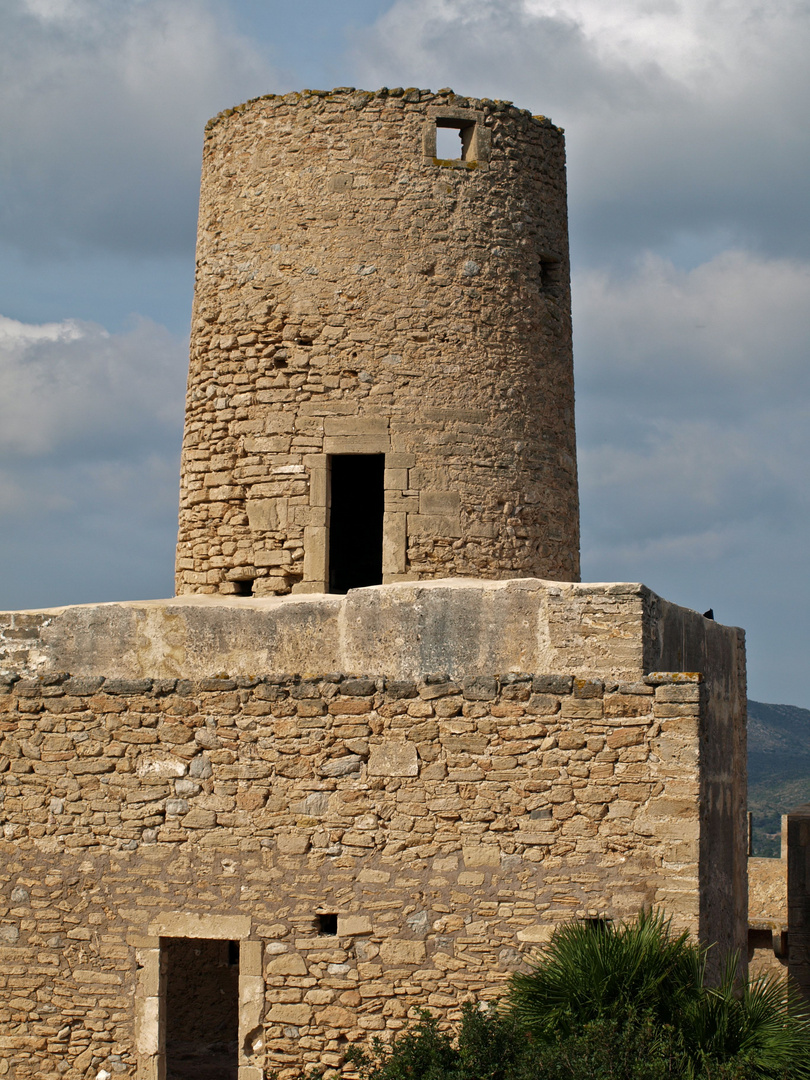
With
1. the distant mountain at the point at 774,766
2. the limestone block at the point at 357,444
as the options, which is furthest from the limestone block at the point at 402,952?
the distant mountain at the point at 774,766

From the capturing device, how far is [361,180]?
1021 centimetres

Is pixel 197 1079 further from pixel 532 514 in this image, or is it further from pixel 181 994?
pixel 532 514

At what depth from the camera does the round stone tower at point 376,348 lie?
10.0 meters

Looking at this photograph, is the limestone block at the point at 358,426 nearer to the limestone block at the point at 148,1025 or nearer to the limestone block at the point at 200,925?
the limestone block at the point at 200,925

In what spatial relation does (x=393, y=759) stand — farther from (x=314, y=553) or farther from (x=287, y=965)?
(x=314, y=553)

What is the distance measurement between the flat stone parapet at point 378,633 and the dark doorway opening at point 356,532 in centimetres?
444

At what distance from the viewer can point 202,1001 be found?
436 inches

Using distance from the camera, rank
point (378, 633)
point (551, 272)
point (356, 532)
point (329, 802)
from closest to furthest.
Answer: point (329, 802)
point (378, 633)
point (551, 272)
point (356, 532)

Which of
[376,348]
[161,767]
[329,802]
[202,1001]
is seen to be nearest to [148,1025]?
[161,767]

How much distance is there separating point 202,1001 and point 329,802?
14.5ft

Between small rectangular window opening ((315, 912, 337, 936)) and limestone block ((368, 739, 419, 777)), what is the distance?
90cm

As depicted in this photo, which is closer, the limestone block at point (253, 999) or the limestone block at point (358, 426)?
the limestone block at point (253, 999)

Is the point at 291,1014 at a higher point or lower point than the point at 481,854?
lower

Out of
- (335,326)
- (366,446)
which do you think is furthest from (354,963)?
(335,326)
